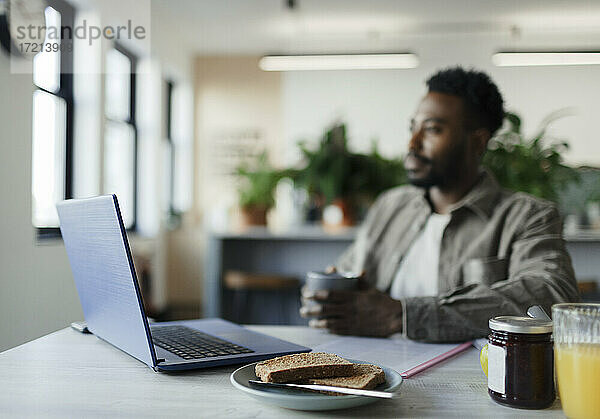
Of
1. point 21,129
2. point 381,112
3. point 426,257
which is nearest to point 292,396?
point 426,257

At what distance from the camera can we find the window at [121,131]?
4648 millimetres

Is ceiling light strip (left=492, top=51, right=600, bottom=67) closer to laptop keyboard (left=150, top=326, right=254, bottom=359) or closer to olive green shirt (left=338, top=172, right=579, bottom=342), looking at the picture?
olive green shirt (left=338, top=172, right=579, bottom=342)

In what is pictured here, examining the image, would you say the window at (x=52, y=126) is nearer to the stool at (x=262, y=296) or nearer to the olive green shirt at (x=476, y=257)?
the stool at (x=262, y=296)

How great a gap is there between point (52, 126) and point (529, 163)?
2.68m

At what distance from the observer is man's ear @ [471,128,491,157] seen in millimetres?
1758

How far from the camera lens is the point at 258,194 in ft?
12.9

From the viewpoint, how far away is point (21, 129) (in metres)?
2.92

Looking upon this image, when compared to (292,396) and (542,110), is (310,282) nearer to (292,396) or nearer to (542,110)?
(292,396)

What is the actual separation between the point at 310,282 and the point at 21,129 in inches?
86.8

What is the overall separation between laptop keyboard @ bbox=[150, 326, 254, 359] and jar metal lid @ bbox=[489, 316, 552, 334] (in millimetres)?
414

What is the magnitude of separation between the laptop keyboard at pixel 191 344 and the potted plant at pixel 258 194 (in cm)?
263

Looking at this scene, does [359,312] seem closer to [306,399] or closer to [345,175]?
[306,399]

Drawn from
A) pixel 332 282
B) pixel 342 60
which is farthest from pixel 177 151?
pixel 332 282

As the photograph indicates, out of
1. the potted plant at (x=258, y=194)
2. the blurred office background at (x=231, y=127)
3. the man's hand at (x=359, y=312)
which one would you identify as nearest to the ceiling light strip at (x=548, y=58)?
the blurred office background at (x=231, y=127)
